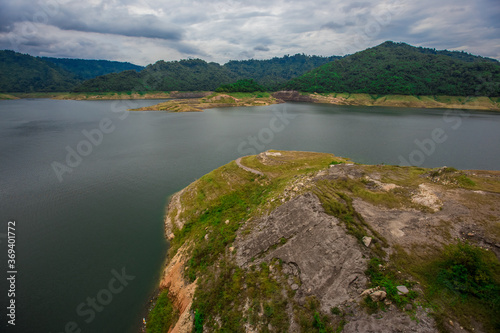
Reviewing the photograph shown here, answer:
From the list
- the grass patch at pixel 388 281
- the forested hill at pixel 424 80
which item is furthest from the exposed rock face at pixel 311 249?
the forested hill at pixel 424 80

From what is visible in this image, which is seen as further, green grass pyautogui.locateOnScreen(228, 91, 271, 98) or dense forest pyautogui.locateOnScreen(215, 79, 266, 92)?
dense forest pyautogui.locateOnScreen(215, 79, 266, 92)

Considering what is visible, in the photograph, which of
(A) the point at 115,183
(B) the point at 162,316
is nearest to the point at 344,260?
(B) the point at 162,316

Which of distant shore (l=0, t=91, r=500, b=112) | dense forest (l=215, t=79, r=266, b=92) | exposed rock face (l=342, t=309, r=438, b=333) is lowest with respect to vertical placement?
exposed rock face (l=342, t=309, r=438, b=333)

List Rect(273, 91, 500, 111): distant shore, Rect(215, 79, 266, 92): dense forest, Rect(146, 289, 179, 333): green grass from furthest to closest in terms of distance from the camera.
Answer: Rect(215, 79, 266, 92): dense forest → Rect(273, 91, 500, 111): distant shore → Rect(146, 289, 179, 333): green grass

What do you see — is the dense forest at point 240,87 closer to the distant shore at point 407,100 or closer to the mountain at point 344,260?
the distant shore at point 407,100

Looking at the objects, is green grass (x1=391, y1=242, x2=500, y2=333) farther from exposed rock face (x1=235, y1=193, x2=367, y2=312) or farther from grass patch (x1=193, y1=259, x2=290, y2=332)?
grass patch (x1=193, y1=259, x2=290, y2=332)

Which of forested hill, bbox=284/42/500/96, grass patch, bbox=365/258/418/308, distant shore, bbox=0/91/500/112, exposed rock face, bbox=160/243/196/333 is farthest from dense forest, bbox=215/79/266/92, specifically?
grass patch, bbox=365/258/418/308

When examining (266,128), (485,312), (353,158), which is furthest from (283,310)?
→ (266,128)
